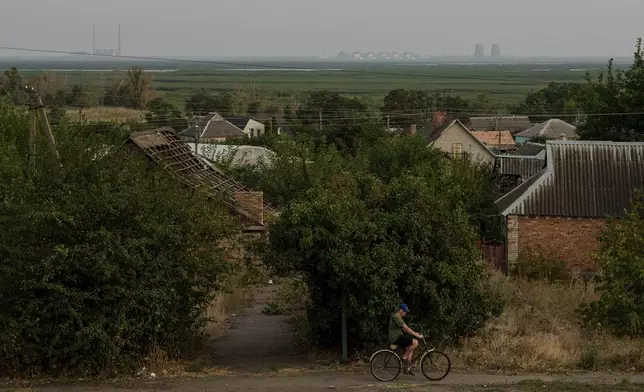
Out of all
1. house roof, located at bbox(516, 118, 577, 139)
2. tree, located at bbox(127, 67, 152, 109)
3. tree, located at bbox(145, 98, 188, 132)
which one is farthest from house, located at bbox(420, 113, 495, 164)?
tree, located at bbox(127, 67, 152, 109)

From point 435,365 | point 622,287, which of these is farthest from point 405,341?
point 622,287

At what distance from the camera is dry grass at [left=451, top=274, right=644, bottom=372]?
15.9 meters

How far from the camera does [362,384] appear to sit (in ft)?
47.4

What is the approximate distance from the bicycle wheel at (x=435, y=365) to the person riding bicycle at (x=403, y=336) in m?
0.23

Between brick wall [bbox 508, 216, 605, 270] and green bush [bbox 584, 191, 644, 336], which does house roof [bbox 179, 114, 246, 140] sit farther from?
green bush [bbox 584, 191, 644, 336]

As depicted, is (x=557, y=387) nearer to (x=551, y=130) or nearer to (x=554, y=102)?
(x=551, y=130)

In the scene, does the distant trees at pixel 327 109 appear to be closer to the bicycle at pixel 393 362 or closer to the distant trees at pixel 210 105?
the distant trees at pixel 210 105

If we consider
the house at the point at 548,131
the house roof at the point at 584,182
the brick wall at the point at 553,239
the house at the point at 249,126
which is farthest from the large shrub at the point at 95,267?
the house at the point at 249,126

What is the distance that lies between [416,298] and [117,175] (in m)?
5.68

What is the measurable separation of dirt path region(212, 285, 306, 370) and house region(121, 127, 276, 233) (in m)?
6.53

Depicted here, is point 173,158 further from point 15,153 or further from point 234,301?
point 234,301

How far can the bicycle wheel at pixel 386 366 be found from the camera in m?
14.7

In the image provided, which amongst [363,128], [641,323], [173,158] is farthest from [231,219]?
[363,128]

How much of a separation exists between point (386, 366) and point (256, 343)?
4361 millimetres
